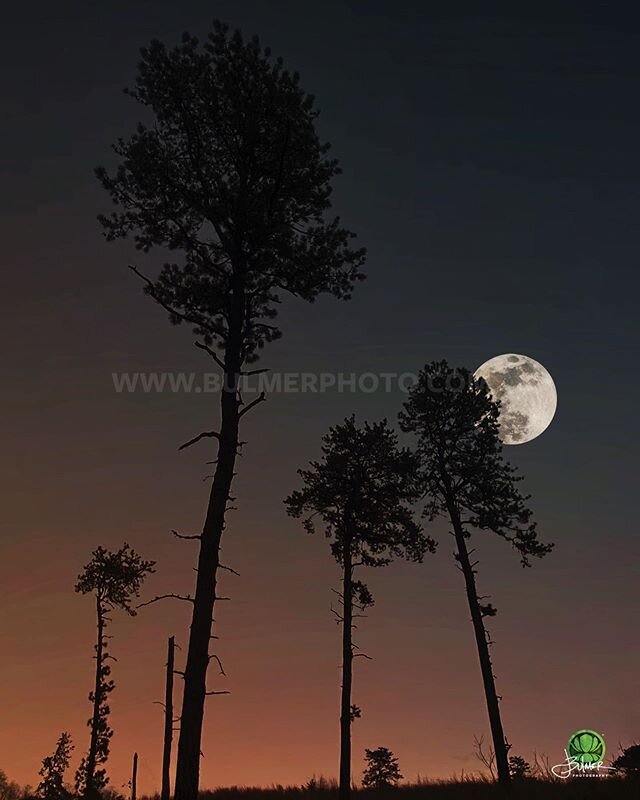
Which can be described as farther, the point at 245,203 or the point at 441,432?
the point at 441,432

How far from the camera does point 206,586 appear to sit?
42.0 feet

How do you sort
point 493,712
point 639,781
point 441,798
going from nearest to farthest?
point 639,781
point 441,798
point 493,712

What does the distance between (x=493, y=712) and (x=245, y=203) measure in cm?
1739

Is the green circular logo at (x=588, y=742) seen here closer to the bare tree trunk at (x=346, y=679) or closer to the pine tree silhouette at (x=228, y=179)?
the bare tree trunk at (x=346, y=679)

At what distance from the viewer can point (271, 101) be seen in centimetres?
1464

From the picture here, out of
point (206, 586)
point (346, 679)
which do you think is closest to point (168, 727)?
point (346, 679)

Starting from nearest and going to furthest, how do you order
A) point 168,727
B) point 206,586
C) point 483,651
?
1. point 206,586
2. point 483,651
3. point 168,727

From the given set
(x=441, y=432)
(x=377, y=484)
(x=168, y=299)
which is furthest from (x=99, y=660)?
(x=168, y=299)

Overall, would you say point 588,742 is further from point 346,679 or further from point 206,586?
point 206,586

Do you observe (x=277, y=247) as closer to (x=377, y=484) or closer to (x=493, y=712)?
(x=377, y=484)

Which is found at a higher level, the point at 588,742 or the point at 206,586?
the point at 206,586

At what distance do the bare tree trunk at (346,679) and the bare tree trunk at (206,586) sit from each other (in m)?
14.6

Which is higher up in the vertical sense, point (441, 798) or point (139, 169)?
point (139, 169)

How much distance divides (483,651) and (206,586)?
14263mm
